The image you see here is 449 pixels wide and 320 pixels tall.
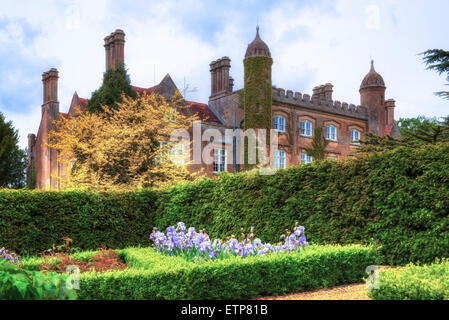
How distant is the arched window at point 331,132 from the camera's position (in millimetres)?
38312

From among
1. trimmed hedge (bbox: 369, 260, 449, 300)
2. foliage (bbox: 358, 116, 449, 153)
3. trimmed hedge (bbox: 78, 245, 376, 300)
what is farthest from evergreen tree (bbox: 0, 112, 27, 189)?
trimmed hedge (bbox: 369, 260, 449, 300)

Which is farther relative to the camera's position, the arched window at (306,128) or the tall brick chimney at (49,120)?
the tall brick chimney at (49,120)

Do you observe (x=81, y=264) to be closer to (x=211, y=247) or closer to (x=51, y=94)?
(x=211, y=247)

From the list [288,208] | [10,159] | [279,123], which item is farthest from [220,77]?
[288,208]

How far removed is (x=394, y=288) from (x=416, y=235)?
3362 millimetres

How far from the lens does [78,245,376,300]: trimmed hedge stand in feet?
24.4

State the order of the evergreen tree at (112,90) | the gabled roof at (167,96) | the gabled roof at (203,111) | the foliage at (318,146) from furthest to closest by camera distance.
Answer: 1. the foliage at (318,146)
2. the gabled roof at (203,111)
3. the gabled roof at (167,96)
4. the evergreen tree at (112,90)

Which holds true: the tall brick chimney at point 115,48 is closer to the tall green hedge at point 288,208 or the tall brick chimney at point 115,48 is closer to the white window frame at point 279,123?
the white window frame at point 279,123

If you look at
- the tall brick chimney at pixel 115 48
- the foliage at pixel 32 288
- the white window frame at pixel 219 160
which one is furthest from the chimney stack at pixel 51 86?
the foliage at pixel 32 288

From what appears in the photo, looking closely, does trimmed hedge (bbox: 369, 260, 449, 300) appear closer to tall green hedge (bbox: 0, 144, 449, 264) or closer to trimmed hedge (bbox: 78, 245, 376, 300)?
trimmed hedge (bbox: 78, 245, 376, 300)

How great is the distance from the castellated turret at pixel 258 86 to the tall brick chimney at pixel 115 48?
8.88m

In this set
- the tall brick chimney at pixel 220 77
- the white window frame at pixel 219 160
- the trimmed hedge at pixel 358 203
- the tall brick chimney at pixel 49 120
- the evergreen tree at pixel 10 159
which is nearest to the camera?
the trimmed hedge at pixel 358 203

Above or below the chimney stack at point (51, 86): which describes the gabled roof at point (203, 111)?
below
